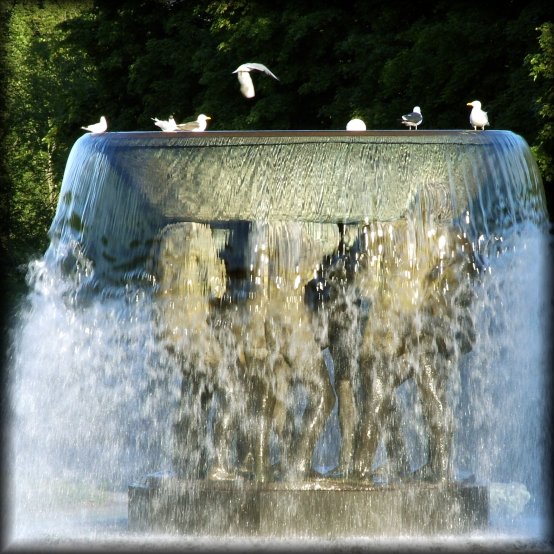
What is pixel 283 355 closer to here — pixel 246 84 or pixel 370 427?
pixel 370 427

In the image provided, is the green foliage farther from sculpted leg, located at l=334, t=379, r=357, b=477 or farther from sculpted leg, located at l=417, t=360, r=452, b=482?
sculpted leg, located at l=334, t=379, r=357, b=477

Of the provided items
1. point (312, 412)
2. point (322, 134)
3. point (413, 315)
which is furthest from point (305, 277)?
point (322, 134)

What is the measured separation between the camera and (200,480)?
11.1m

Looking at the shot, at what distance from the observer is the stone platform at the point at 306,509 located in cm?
1075

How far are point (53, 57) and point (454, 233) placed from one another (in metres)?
27.9

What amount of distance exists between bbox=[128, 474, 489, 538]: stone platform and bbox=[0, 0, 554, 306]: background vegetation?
913 cm

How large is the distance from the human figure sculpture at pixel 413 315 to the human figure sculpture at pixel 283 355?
0.35 metres

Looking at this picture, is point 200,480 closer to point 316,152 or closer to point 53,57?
point 316,152

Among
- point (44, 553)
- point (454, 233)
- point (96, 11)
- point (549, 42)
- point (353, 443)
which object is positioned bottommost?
point (44, 553)

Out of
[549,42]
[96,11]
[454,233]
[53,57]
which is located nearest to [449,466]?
[454,233]

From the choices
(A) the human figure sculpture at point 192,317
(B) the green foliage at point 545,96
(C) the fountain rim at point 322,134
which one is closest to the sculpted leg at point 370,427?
(A) the human figure sculpture at point 192,317

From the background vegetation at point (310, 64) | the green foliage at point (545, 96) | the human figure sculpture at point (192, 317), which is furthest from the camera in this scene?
the background vegetation at point (310, 64)

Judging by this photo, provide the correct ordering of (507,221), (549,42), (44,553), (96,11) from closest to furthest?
(44,553)
(507,221)
(549,42)
(96,11)

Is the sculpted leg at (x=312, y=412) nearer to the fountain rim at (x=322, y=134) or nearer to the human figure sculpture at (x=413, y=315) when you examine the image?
the human figure sculpture at (x=413, y=315)
